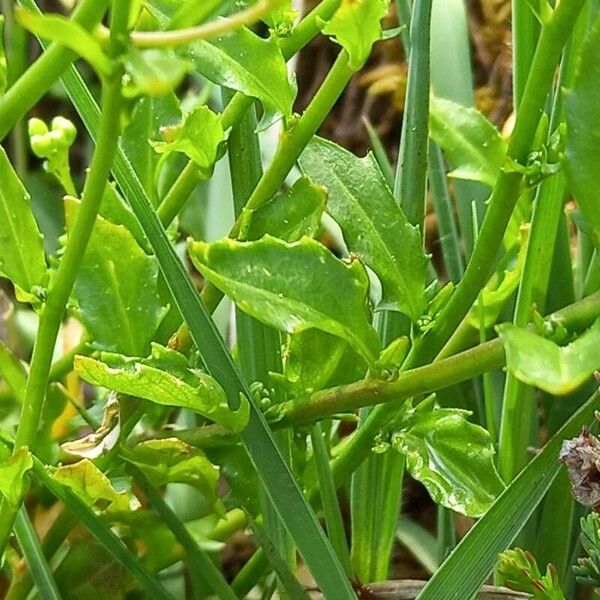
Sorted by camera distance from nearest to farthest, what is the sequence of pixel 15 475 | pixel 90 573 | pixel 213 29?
pixel 213 29
pixel 15 475
pixel 90 573

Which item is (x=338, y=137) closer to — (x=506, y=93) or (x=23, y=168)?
(x=506, y=93)

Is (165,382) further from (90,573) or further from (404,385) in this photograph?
(90,573)

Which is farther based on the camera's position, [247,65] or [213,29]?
[247,65]

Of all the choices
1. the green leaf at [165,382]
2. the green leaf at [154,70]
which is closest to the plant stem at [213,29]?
the green leaf at [154,70]

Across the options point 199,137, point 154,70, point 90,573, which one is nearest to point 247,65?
point 199,137

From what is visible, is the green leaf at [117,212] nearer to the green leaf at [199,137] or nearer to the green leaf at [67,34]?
the green leaf at [199,137]

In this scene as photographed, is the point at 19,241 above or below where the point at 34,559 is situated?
above
